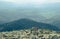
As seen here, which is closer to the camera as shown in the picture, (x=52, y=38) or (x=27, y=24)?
(x=52, y=38)

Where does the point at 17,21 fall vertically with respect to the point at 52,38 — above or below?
above

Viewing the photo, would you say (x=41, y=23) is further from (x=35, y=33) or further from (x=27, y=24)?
(x=35, y=33)

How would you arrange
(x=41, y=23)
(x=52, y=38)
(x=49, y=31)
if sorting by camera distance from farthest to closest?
(x=41, y=23)
(x=49, y=31)
(x=52, y=38)

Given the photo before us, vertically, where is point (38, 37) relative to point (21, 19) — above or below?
below

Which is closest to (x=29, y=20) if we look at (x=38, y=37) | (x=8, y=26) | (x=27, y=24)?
(x=27, y=24)

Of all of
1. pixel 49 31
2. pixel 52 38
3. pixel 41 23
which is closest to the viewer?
pixel 52 38

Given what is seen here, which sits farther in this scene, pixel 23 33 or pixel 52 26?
pixel 52 26

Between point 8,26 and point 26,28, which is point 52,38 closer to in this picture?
point 26,28

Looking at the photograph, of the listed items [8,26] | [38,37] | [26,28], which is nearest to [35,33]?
[38,37]
